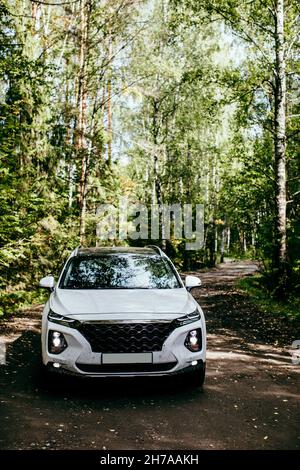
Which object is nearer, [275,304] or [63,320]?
[63,320]

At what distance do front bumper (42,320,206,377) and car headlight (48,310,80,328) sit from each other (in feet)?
0.14

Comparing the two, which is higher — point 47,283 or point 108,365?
point 47,283

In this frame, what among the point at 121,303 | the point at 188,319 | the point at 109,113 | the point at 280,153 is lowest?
the point at 188,319

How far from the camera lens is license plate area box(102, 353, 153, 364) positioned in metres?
4.74

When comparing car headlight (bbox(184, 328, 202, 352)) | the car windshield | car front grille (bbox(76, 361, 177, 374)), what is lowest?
car front grille (bbox(76, 361, 177, 374))

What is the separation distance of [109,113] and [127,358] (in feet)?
67.3

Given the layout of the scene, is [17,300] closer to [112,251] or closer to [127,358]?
[112,251]

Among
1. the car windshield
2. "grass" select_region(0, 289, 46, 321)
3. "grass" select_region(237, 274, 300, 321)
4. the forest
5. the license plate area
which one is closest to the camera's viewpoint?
the license plate area

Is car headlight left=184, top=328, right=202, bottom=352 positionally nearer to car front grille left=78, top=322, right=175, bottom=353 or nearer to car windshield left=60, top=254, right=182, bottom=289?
car front grille left=78, top=322, right=175, bottom=353

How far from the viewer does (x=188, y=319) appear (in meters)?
5.08

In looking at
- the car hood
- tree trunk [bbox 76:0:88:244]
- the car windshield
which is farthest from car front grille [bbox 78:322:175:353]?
tree trunk [bbox 76:0:88:244]

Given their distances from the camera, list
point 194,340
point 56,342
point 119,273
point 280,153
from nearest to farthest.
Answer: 1. point 56,342
2. point 194,340
3. point 119,273
4. point 280,153

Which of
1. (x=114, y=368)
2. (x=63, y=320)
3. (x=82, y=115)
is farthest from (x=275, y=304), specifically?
(x=82, y=115)
